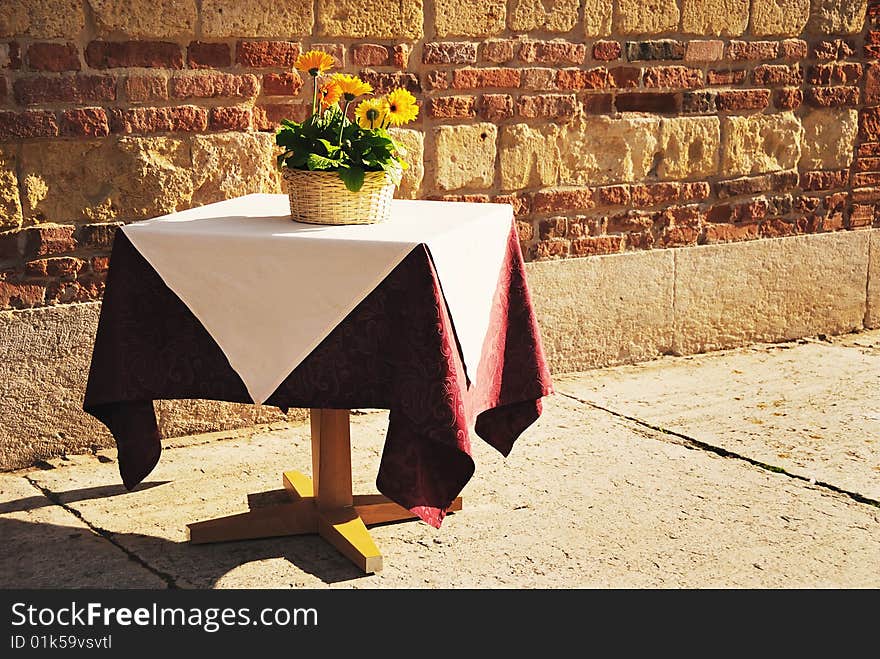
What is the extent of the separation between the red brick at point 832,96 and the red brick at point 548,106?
1.35m

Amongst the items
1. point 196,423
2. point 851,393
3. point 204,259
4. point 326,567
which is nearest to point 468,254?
point 204,259

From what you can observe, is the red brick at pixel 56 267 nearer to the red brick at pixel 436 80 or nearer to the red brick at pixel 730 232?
the red brick at pixel 436 80

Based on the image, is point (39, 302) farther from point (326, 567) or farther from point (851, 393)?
point (851, 393)

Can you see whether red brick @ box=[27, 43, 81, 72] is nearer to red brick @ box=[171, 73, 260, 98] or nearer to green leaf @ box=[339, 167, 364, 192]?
red brick @ box=[171, 73, 260, 98]

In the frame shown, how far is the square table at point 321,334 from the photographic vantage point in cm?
293

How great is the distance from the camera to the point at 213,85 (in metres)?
4.11

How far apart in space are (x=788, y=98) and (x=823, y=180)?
49 cm

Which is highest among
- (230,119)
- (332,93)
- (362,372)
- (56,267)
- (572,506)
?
(332,93)

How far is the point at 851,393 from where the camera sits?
4945 millimetres

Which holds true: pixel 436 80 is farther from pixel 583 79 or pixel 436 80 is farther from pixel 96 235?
pixel 96 235

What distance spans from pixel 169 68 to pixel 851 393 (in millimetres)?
3074

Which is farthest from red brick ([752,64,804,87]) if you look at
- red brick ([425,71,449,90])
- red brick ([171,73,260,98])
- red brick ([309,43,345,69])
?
red brick ([171,73,260,98])

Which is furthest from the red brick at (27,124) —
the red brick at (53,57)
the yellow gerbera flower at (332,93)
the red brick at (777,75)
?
the red brick at (777,75)

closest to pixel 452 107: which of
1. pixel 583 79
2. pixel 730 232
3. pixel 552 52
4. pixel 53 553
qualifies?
pixel 552 52
